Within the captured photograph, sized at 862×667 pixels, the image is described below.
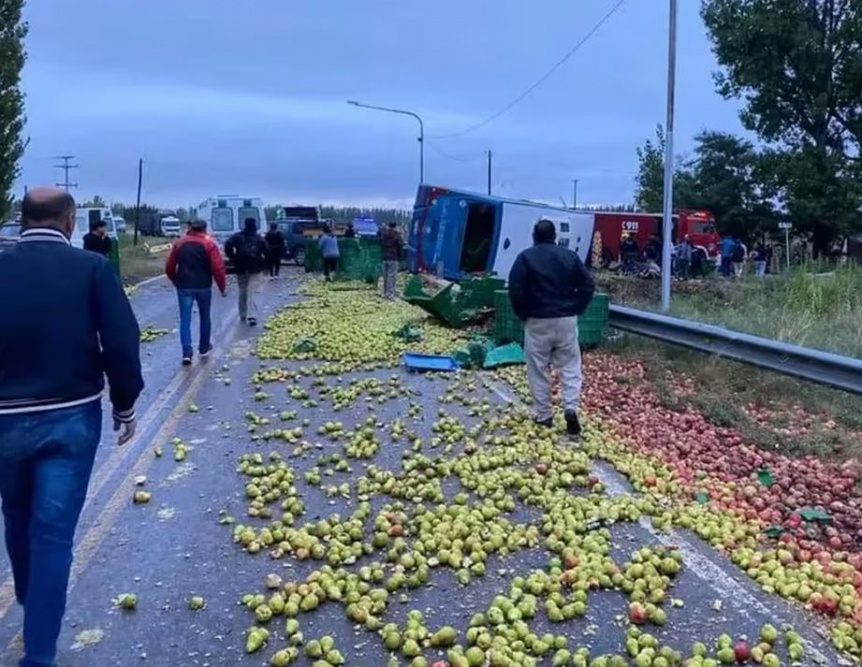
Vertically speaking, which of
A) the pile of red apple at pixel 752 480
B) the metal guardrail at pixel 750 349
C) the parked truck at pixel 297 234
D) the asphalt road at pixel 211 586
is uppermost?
the parked truck at pixel 297 234

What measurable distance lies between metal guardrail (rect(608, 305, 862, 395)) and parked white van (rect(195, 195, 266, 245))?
26172 millimetres

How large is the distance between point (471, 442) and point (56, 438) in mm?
4580

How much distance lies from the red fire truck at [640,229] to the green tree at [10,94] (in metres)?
26.0

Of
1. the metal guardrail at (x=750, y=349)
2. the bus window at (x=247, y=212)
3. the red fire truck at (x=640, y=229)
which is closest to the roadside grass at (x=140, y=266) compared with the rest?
the bus window at (x=247, y=212)

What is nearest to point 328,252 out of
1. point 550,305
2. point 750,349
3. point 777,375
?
point 777,375

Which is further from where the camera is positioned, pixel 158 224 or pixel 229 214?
pixel 158 224

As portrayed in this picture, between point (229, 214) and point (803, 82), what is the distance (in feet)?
82.4

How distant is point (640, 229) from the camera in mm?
45125

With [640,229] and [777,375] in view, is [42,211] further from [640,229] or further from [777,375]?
[640,229]

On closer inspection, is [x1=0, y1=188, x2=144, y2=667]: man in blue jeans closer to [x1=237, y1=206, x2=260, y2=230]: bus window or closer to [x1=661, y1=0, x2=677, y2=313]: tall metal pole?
[x1=661, y1=0, x2=677, y2=313]: tall metal pole

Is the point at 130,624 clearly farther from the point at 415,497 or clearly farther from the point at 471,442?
the point at 471,442

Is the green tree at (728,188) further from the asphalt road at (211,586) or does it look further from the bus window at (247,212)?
the asphalt road at (211,586)

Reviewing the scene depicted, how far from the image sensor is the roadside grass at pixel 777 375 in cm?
859

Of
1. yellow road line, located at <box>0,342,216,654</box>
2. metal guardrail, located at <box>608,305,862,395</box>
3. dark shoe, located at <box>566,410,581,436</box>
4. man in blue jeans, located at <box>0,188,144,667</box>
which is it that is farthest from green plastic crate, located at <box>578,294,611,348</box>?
man in blue jeans, located at <box>0,188,144,667</box>
